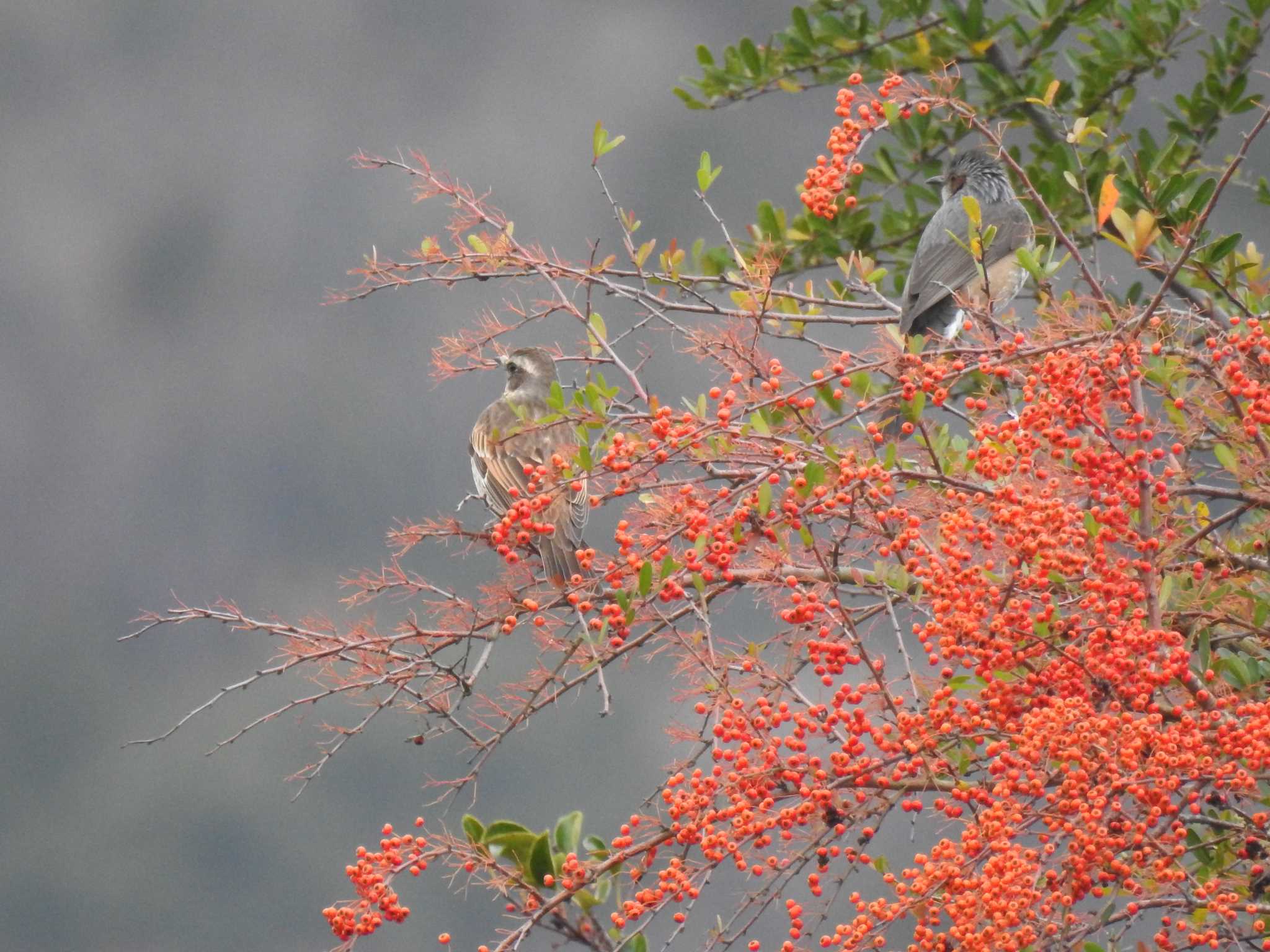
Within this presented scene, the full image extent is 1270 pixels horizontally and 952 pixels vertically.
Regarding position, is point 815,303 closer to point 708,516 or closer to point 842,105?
point 842,105

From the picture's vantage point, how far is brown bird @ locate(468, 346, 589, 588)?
3.57 meters

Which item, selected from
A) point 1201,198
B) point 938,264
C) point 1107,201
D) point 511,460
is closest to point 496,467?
point 511,460

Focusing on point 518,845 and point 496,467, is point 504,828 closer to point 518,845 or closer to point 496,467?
point 518,845

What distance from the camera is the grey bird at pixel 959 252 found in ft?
14.2

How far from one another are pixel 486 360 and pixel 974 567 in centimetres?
132

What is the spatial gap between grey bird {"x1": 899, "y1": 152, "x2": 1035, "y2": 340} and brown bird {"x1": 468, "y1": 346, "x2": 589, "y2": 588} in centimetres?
102

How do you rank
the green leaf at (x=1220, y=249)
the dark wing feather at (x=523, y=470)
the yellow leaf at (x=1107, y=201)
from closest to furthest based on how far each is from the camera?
the yellow leaf at (x=1107, y=201)
the green leaf at (x=1220, y=249)
the dark wing feather at (x=523, y=470)

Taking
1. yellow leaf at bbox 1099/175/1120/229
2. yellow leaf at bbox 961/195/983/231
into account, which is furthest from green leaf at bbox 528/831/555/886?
yellow leaf at bbox 1099/175/1120/229

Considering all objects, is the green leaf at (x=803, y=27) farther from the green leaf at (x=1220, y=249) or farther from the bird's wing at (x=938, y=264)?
the green leaf at (x=1220, y=249)

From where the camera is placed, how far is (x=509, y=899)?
8.50 feet

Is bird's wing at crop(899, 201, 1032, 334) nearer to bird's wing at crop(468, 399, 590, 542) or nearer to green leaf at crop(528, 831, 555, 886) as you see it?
bird's wing at crop(468, 399, 590, 542)

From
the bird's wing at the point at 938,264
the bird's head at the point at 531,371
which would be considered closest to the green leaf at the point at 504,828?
the bird's wing at the point at 938,264

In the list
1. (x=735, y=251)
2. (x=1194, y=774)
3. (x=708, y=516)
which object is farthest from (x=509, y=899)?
(x=735, y=251)

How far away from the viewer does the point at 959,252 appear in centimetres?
447
